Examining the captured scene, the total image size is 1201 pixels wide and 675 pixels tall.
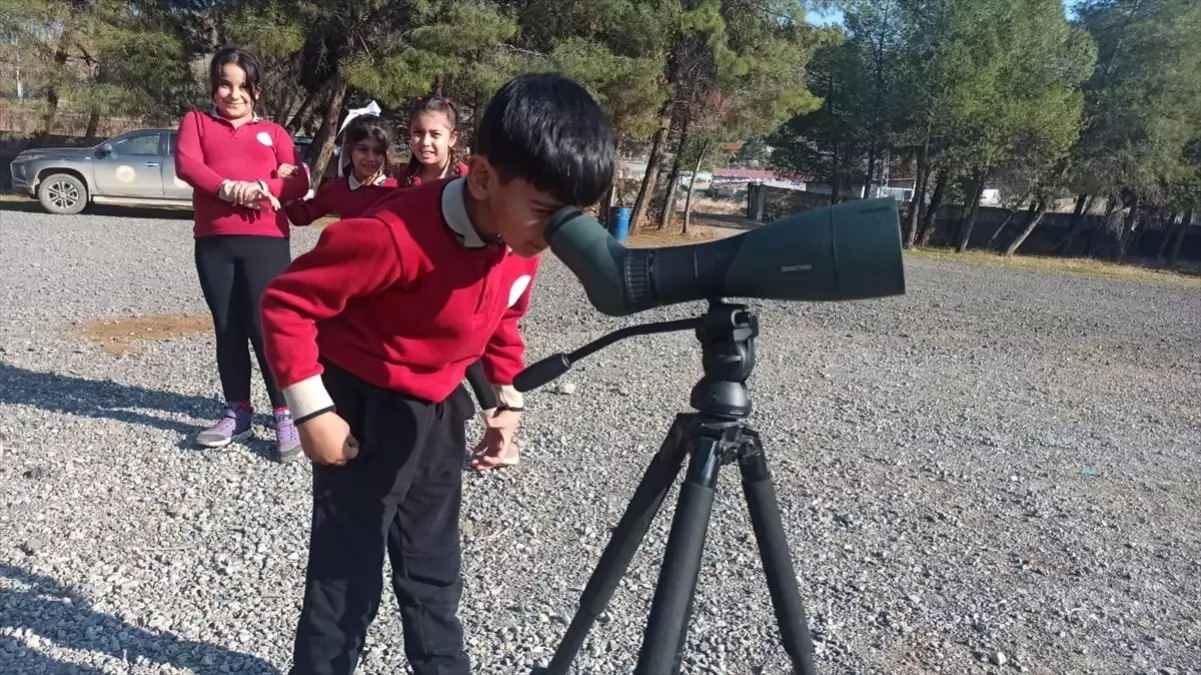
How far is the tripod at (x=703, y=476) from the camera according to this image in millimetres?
1378

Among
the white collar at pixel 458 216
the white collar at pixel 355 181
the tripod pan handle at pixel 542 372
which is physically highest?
the white collar at pixel 458 216

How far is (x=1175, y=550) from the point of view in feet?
12.3

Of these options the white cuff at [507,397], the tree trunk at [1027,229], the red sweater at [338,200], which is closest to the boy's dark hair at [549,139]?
the white cuff at [507,397]

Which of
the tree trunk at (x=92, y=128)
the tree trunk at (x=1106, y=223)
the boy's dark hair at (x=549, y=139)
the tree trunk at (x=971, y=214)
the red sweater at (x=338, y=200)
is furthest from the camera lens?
the tree trunk at (x=1106, y=223)

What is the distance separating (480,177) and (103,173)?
16492 mm

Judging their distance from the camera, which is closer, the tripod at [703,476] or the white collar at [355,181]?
the tripod at [703,476]

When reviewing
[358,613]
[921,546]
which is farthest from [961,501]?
[358,613]

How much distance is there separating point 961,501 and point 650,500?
121 inches

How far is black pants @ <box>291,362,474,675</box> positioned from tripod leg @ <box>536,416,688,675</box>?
61 centimetres

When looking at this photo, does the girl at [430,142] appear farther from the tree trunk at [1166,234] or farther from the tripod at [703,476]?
the tree trunk at [1166,234]

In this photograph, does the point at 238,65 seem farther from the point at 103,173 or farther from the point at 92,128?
the point at 92,128

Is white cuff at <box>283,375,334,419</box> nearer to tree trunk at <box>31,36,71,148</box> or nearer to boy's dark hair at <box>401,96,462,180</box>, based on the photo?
boy's dark hair at <box>401,96,462,180</box>

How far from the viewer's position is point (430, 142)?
3949 millimetres

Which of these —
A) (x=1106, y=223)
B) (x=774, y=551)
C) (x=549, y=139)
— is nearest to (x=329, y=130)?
(x=549, y=139)
